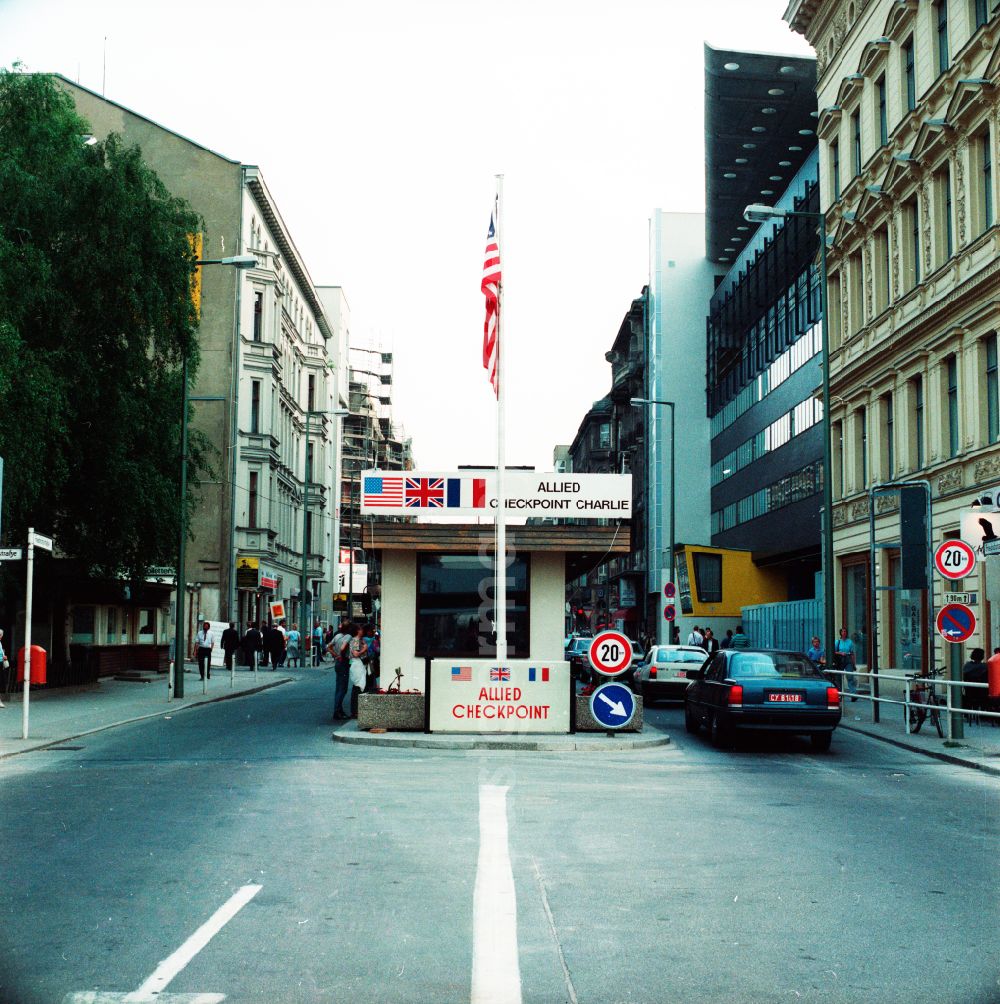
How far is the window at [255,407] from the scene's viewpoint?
60.0 meters

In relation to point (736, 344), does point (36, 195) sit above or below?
below

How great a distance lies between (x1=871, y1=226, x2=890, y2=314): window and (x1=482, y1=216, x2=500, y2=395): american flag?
18.2 metres

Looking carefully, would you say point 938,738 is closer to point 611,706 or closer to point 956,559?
point 956,559

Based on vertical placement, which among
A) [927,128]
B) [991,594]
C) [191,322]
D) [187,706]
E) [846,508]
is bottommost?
[187,706]

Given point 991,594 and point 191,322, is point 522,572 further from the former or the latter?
point 191,322

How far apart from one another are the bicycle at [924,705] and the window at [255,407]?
41.3 metres

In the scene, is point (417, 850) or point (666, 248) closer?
point (417, 850)

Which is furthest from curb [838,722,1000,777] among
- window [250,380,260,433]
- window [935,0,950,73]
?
window [250,380,260,433]

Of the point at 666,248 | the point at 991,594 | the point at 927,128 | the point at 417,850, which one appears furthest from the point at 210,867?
the point at 666,248

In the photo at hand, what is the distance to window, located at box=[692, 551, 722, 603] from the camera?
197ft

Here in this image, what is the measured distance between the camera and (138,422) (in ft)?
99.2

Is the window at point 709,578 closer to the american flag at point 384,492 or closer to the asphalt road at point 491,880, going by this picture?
the american flag at point 384,492

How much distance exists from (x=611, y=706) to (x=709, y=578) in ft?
138

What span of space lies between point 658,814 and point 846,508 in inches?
1134
